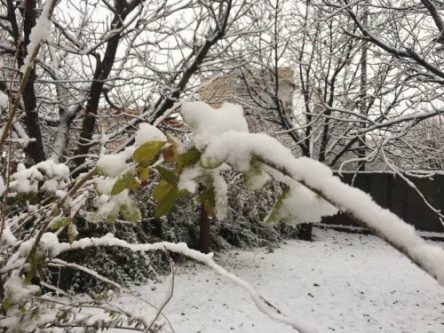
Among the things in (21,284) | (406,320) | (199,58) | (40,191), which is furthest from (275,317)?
(406,320)

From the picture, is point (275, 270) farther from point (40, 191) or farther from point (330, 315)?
point (40, 191)

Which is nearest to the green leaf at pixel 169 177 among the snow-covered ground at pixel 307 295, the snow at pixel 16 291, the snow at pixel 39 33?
the snow at pixel 39 33

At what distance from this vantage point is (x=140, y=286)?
17.8 ft

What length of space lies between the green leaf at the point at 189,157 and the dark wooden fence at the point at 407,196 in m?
10.4

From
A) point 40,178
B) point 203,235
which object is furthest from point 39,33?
point 203,235

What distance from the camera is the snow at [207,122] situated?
1.59 feet

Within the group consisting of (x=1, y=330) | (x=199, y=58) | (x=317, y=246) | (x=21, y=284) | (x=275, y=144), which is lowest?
(x=317, y=246)

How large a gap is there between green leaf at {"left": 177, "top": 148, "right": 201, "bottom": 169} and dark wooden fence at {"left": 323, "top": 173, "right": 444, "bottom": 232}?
10413 mm

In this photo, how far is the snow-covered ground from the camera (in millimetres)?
4574

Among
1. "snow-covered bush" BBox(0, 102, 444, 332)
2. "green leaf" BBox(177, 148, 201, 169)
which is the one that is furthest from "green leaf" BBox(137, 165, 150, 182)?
"green leaf" BBox(177, 148, 201, 169)

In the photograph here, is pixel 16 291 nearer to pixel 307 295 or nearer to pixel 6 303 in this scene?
pixel 6 303

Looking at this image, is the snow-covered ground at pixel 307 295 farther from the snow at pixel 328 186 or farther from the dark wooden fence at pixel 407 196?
the snow at pixel 328 186

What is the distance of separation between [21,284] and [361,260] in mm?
7861

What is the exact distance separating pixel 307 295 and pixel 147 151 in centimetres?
549
